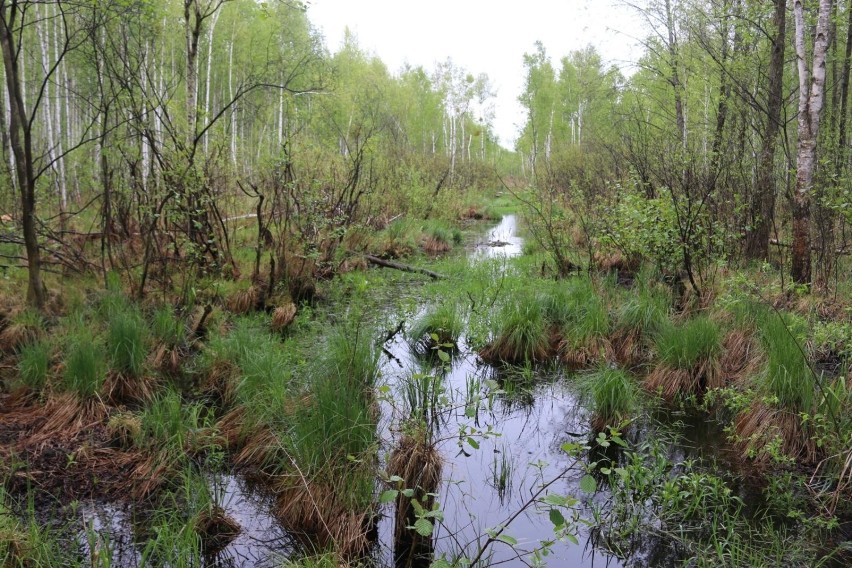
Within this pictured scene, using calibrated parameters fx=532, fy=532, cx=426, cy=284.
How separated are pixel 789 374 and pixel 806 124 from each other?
3310 millimetres

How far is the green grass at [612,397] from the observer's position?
4477 mm

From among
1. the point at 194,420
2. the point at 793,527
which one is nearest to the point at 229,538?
the point at 194,420

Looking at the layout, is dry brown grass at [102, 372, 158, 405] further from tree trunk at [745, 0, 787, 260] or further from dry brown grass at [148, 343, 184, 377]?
Answer: tree trunk at [745, 0, 787, 260]

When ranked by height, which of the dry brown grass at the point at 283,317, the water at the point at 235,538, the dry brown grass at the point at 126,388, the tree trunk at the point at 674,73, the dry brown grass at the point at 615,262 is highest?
the tree trunk at the point at 674,73

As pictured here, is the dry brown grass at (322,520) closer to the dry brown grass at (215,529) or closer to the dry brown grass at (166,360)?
the dry brown grass at (215,529)

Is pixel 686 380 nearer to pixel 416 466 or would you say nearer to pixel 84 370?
pixel 416 466

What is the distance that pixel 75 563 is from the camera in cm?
252

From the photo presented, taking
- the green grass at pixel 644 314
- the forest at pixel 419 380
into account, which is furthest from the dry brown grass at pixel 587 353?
the green grass at pixel 644 314

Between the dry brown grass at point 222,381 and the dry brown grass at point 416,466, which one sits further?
the dry brown grass at point 222,381

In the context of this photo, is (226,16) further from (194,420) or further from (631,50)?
(194,420)

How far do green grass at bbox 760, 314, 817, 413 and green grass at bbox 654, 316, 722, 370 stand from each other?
549 millimetres

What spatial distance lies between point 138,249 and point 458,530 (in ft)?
21.2

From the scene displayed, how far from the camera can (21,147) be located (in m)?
5.03

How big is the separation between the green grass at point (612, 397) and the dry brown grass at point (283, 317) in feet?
12.4
